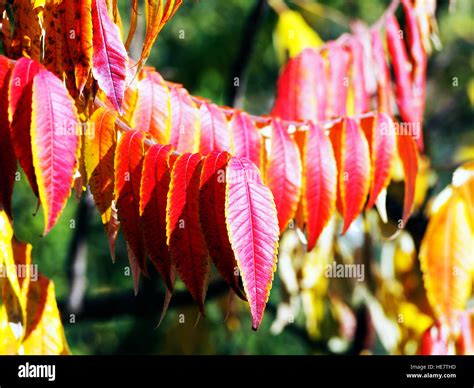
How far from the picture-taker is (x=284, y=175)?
101 cm

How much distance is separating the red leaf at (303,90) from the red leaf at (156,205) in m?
0.68

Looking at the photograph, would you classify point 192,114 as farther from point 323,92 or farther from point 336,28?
point 336,28

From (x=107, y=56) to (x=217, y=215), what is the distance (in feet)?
0.57

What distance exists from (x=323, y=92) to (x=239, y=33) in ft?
6.29

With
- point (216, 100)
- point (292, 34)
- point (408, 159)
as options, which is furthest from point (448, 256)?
point (216, 100)

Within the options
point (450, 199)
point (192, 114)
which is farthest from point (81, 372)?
point (450, 199)

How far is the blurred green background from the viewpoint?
3.02 meters

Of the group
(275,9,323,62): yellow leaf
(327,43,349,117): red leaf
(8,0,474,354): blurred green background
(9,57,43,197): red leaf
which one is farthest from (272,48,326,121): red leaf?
(8,0,474,354): blurred green background

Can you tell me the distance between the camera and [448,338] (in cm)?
136

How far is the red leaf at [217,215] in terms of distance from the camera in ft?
2.36

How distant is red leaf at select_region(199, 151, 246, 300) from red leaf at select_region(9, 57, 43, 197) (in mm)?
150

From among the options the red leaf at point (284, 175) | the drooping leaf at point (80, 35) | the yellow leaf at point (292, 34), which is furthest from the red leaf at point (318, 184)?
the yellow leaf at point (292, 34)

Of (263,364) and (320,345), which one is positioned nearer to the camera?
(263,364)

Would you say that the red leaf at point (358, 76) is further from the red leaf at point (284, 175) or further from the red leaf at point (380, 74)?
the red leaf at point (284, 175)
